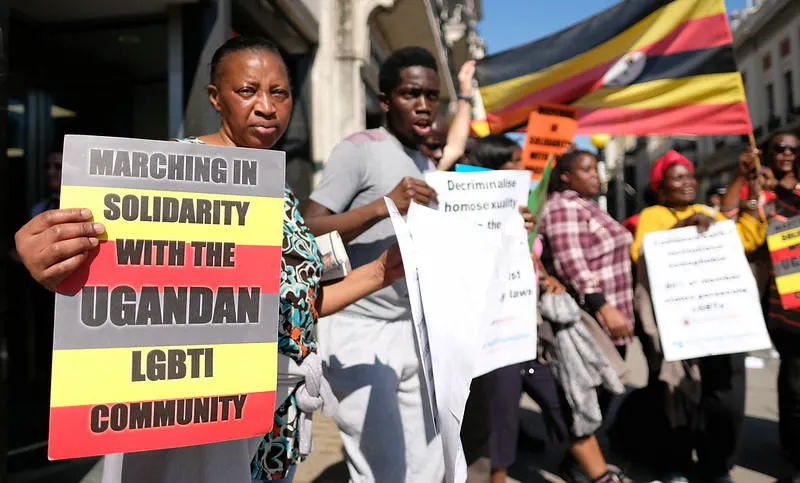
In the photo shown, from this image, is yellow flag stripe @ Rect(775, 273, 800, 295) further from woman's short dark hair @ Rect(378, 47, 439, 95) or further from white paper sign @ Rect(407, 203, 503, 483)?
white paper sign @ Rect(407, 203, 503, 483)

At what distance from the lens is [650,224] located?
3836 mm

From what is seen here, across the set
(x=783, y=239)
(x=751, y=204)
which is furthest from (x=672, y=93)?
(x=783, y=239)

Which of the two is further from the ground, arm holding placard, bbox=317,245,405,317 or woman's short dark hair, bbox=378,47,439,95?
woman's short dark hair, bbox=378,47,439,95

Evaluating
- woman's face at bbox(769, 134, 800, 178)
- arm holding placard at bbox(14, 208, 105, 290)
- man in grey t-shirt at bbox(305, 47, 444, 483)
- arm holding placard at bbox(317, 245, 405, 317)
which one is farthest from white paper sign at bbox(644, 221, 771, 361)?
arm holding placard at bbox(14, 208, 105, 290)

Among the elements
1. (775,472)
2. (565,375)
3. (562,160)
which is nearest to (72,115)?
(562,160)

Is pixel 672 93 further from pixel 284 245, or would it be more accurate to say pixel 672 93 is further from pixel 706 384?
pixel 284 245

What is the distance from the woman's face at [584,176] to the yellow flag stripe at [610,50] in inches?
27.3

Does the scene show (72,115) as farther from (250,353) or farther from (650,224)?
(250,353)

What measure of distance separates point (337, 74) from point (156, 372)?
21.5 ft

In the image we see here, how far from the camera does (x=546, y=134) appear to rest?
3.77m

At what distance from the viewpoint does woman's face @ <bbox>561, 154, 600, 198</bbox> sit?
3746 mm

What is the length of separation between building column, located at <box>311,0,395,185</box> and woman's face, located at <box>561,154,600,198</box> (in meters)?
3.92

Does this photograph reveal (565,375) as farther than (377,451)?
Yes

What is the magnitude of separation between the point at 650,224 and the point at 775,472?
68.3 inches
